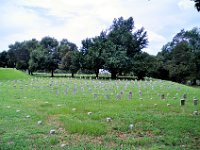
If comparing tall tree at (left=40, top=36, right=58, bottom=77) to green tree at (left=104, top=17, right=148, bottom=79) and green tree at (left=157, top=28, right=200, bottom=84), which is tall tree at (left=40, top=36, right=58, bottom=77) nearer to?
green tree at (left=104, top=17, right=148, bottom=79)

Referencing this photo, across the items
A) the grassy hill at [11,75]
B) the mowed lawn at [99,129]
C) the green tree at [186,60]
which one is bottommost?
the mowed lawn at [99,129]

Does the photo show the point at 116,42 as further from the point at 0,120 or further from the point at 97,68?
the point at 0,120

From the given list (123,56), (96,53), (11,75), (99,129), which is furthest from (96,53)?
(99,129)

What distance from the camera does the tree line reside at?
4200 cm

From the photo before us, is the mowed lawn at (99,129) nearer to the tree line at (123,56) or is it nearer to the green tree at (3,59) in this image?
the tree line at (123,56)

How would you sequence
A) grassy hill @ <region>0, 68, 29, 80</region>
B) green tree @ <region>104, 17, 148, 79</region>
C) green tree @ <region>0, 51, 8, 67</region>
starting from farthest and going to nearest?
green tree @ <region>0, 51, 8, 67</region>, green tree @ <region>104, 17, 148, 79</region>, grassy hill @ <region>0, 68, 29, 80</region>

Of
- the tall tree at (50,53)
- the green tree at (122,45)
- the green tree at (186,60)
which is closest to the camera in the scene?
the green tree at (122,45)

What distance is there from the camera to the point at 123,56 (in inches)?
1612

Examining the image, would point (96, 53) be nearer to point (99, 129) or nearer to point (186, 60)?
point (186, 60)

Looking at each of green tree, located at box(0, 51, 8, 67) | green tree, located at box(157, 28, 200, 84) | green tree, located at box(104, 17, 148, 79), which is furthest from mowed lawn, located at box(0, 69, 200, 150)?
green tree, located at box(0, 51, 8, 67)

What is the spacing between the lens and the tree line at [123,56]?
138 ft

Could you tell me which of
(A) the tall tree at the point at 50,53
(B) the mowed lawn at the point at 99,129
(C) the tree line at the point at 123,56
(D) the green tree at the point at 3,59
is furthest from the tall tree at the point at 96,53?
(D) the green tree at the point at 3,59

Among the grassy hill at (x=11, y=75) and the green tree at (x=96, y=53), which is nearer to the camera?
the grassy hill at (x=11, y=75)

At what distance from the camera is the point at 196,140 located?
6.86m
